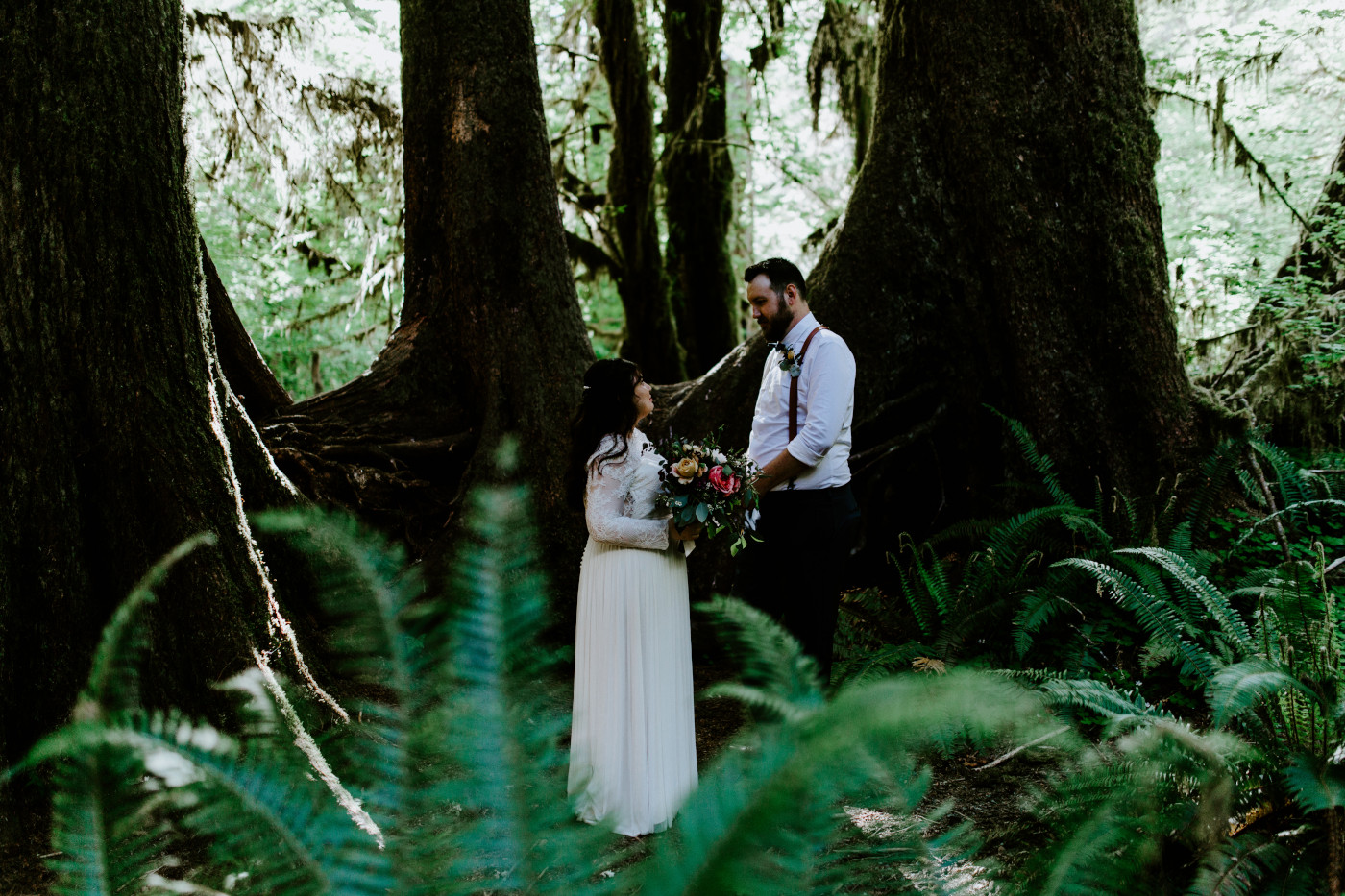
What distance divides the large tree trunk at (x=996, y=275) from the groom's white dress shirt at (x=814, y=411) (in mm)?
1930

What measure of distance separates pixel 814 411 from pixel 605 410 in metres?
1.06

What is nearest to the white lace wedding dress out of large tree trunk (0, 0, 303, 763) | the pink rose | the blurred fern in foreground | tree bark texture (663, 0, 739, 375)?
the pink rose

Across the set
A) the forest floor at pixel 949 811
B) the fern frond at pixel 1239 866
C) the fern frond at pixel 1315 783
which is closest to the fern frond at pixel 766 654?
the forest floor at pixel 949 811

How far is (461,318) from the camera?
7.48 metres

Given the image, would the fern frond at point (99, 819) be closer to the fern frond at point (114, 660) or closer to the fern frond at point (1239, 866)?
the fern frond at point (114, 660)

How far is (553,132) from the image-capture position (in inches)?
676

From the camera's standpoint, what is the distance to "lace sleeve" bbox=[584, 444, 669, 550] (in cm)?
443

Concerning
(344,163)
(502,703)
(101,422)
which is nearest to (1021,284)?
(101,422)

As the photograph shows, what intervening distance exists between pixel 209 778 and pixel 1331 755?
3.82 meters

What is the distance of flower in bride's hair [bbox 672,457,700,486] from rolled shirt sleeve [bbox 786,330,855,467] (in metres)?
0.70

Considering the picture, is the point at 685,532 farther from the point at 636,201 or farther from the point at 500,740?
the point at 636,201

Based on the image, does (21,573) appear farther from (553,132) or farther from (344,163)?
(553,132)

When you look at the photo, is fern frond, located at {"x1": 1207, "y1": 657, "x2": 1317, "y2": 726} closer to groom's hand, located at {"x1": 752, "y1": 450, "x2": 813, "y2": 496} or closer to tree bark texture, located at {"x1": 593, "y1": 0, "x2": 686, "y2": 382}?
groom's hand, located at {"x1": 752, "y1": 450, "x2": 813, "y2": 496}

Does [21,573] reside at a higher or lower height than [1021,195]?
lower
